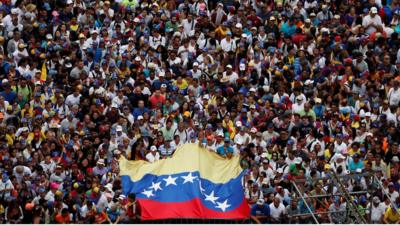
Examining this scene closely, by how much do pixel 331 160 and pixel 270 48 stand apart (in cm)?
547

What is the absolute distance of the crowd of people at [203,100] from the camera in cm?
4466

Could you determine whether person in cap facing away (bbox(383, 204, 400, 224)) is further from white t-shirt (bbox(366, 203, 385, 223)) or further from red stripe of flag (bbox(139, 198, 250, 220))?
red stripe of flag (bbox(139, 198, 250, 220))

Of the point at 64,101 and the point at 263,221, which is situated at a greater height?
the point at 64,101

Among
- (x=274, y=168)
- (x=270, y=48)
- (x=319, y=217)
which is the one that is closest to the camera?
(x=319, y=217)

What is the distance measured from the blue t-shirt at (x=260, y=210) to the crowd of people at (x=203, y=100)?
0.06 metres

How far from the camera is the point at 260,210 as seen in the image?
43.9 metres

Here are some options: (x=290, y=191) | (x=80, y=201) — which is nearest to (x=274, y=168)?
(x=290, y=191)

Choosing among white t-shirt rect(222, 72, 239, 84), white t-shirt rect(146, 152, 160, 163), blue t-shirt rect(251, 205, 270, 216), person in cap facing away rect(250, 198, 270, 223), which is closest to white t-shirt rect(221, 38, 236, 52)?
white t-shirt rect(222, 72, 239, 84)

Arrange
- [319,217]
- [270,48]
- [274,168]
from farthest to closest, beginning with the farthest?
[270,48]
[274,168]
[319,217]

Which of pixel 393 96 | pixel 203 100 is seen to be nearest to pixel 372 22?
pixel 393 96

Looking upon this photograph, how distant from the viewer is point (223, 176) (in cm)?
4391

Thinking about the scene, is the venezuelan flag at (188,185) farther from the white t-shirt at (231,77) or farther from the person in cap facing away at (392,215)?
the white t-shirt at (231,77)

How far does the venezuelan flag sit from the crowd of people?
0.48 m

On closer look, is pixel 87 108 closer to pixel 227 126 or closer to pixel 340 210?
pixel 227 126
